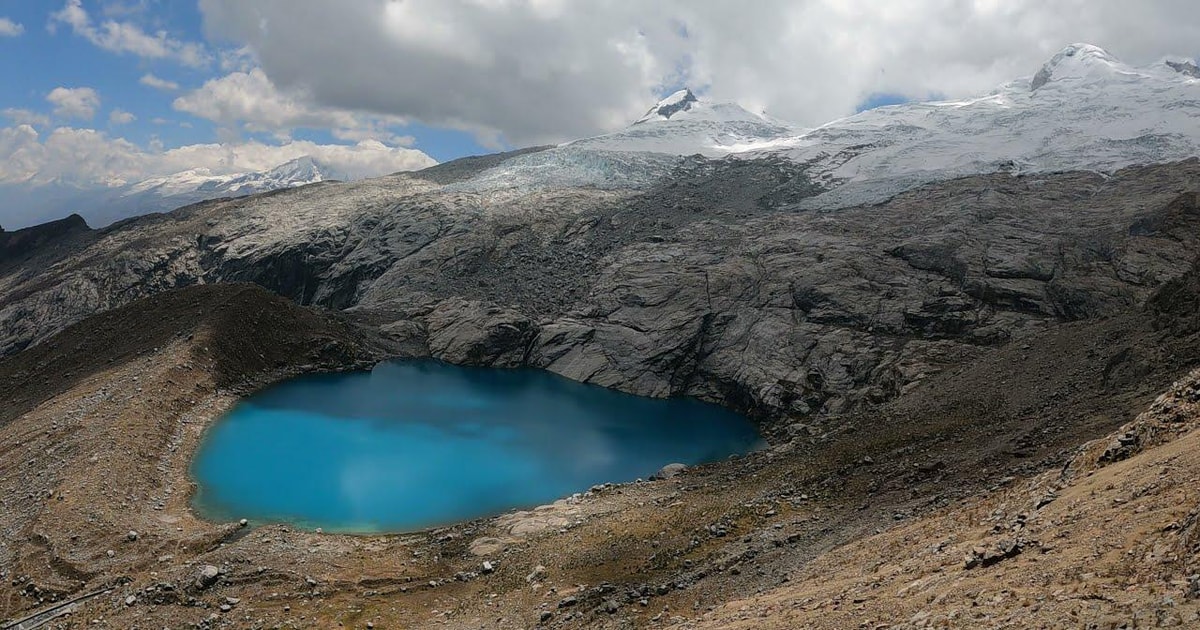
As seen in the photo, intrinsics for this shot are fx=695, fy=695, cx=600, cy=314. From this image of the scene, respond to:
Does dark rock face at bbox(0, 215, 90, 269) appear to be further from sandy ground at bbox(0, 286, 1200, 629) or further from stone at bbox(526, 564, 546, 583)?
stone at bbox(526, 564, 546, 583)

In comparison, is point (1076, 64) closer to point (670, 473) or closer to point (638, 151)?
point (638, 151)

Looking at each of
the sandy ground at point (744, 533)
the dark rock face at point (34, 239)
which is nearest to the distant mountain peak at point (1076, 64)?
the sandy ground at point (744, 533)

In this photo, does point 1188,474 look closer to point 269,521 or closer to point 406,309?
point 269,521

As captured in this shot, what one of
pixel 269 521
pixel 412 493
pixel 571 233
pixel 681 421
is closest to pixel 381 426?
pixel 412 493

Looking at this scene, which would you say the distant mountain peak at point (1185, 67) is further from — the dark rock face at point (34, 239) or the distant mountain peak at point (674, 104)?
the dark rock face at point (34, 239)

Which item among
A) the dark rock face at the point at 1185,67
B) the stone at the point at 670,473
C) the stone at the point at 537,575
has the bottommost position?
the stone at the point at 670,473

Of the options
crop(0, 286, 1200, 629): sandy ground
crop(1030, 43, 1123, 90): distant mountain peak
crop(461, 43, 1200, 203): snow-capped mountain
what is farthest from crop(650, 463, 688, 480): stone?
crop(1030, 43, 1123, 90): distant mountain peak
